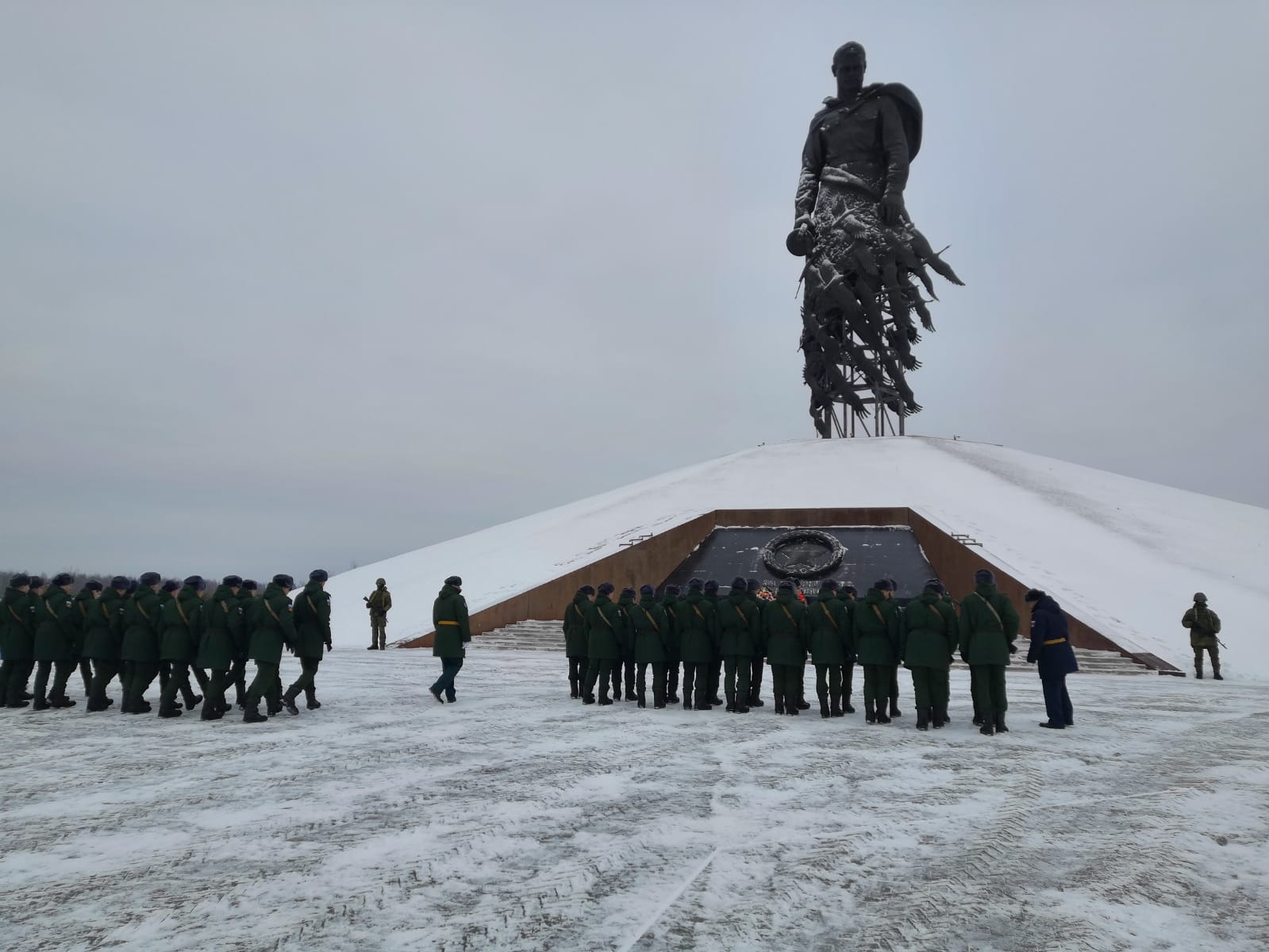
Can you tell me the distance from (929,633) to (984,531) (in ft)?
39.7

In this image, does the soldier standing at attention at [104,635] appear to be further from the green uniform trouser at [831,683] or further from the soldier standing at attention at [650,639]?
the green uniform trouser at [831,683]

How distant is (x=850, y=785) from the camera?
5.75 meters

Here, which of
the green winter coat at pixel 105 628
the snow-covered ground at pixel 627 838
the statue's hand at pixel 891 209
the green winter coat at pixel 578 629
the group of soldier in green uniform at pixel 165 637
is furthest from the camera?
the statue's hand at pixel 891 209

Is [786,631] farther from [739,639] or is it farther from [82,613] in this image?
[82,613]

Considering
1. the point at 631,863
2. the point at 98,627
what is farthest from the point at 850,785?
the point at 98,627

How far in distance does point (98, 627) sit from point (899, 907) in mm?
8912

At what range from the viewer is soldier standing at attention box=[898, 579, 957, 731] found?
27.0 ft

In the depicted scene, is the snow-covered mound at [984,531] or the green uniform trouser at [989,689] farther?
the snow-covered mound at [984,531]

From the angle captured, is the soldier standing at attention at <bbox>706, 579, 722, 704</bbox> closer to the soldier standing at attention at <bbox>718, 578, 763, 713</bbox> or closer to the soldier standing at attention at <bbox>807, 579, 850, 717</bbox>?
the soldier standing at attention at <bbox>718, 578, 763, 713</bbox>

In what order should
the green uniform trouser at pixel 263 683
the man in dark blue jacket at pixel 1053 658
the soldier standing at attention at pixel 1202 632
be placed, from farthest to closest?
the soldier standing at attention at pixel 1202 632 < the green uniform trouser at pixel 263 683 < the man in dark blue jacket at pixel 1053 658

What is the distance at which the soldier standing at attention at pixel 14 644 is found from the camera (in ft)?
30.7

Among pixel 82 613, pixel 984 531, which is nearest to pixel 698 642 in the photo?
pixel 82 613

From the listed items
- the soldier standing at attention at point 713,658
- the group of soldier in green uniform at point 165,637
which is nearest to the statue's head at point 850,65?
the soldier standing at attention at point 713,658

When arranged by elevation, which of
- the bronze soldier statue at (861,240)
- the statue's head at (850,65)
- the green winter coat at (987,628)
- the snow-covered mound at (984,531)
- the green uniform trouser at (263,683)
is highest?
the statue's head at (850,65)
